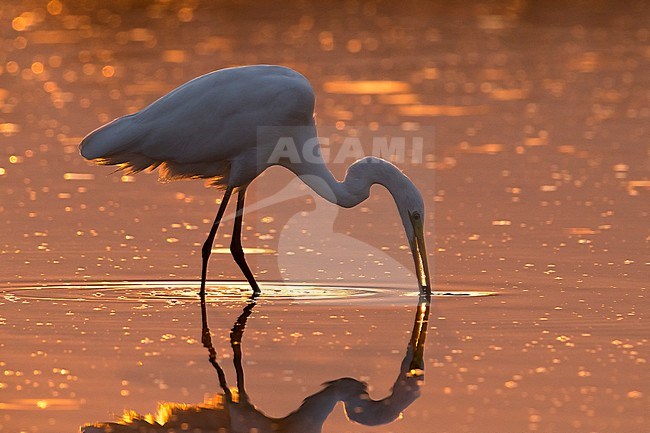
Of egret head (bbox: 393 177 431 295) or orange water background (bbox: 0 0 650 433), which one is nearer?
orange water background (bbox: 0 0 650 433)

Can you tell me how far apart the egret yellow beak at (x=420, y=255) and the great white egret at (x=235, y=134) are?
382 millimetres

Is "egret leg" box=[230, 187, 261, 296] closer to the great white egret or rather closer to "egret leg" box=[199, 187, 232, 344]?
the great white egret

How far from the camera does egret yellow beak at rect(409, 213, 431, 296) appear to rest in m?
10.4

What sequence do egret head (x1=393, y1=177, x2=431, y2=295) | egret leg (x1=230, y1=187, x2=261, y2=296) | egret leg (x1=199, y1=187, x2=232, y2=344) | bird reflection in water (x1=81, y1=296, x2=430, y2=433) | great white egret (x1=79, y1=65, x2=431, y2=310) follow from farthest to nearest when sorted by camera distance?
great white egret (x1=79, y1=65, x2=431, y2=310)
egret leg (x1=230, y1=187, x2=261, y2=296)
egret head (x1=393, y1=177, x2=431, y2=295)
egret leg (x1=199, y1=187, x2=232, y2=344)
bird reflection in water (x1=81, y1=296, x2=430, y2=433)

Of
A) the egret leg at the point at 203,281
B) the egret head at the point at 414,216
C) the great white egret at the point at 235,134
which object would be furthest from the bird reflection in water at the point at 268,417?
the great white egret at the point at 235,134

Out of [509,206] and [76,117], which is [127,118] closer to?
[509,206]

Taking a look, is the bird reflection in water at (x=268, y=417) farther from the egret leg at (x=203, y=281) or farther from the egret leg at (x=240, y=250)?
the egret leg at (x=240, y=250)

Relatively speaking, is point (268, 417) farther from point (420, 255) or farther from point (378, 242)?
point (378, 242)

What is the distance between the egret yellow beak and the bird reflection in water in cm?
193

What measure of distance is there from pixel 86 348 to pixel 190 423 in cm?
161

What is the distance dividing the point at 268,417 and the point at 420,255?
10.9ft

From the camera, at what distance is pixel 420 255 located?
10.7 metres

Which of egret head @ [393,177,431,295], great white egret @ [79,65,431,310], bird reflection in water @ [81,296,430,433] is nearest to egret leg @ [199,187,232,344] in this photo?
great white egret @ [79,65,431,310]

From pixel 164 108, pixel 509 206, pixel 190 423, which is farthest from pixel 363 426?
pixel 509 206
